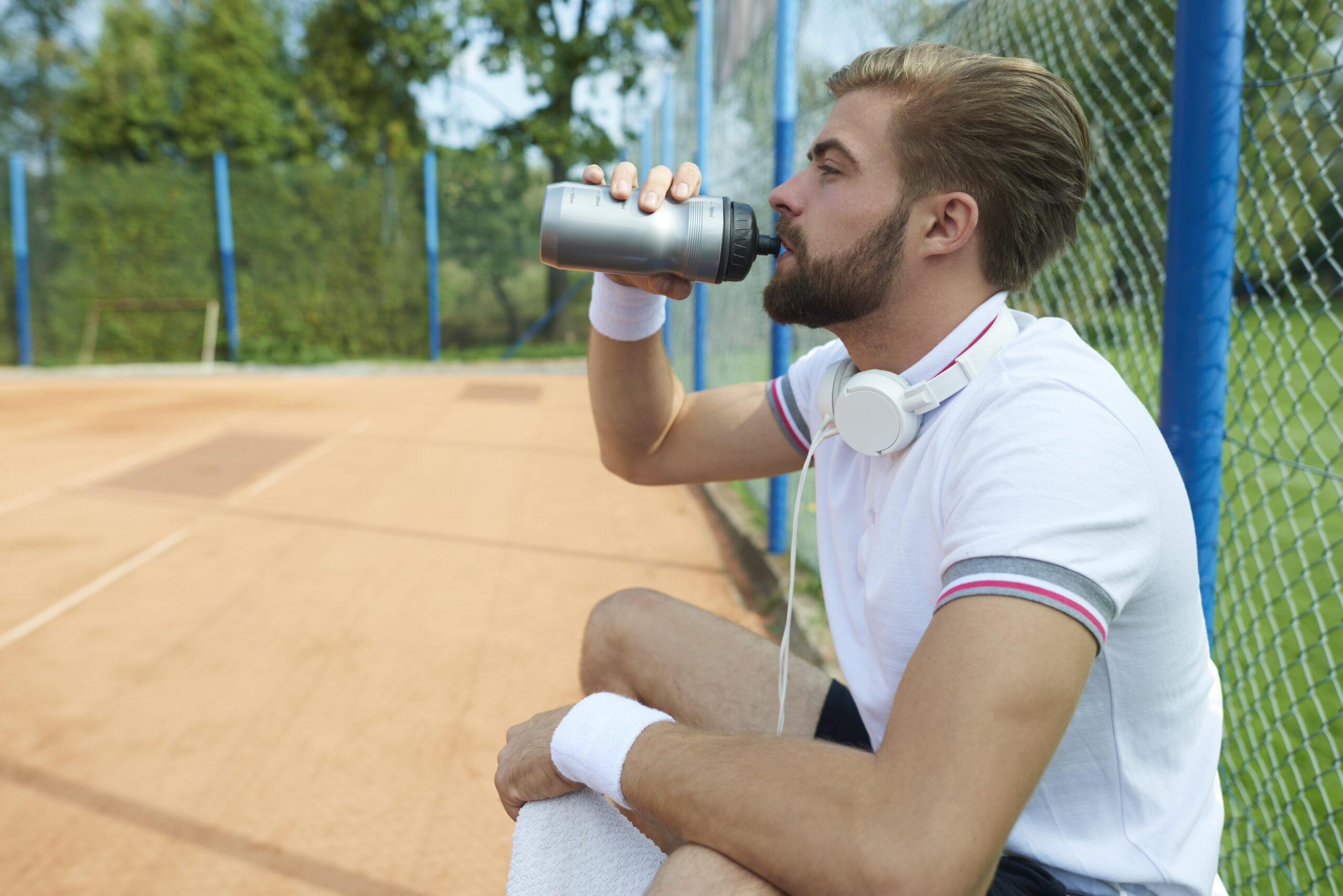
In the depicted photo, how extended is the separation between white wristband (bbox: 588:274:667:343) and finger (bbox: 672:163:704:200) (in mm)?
304

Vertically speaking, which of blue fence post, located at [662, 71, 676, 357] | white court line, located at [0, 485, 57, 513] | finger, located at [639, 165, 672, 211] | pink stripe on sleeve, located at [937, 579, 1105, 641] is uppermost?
blue fence post, located at [662, 71, 676, 357]

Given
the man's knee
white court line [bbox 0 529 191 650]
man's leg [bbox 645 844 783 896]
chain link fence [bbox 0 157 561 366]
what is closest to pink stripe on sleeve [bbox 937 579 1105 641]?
man's leg [bbox 645 844 783 896]

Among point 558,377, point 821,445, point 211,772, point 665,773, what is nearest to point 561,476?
point 211,772

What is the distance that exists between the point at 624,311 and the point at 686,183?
1.22ft

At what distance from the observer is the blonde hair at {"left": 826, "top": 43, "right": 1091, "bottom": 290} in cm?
148

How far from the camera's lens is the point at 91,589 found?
4309 mm

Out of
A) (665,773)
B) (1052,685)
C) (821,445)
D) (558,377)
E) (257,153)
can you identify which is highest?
(257,153)

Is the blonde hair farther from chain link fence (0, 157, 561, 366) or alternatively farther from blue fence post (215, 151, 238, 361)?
blue fence post (215, 151, 238, 361)

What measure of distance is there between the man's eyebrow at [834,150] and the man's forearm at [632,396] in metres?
0.60

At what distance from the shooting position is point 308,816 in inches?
102

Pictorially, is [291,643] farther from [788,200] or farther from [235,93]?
[235,93]

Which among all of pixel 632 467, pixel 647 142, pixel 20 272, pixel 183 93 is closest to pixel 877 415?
pixel 632 467

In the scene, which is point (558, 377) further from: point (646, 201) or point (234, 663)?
point (646, 201)

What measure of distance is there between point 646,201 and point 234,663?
2.74 m
